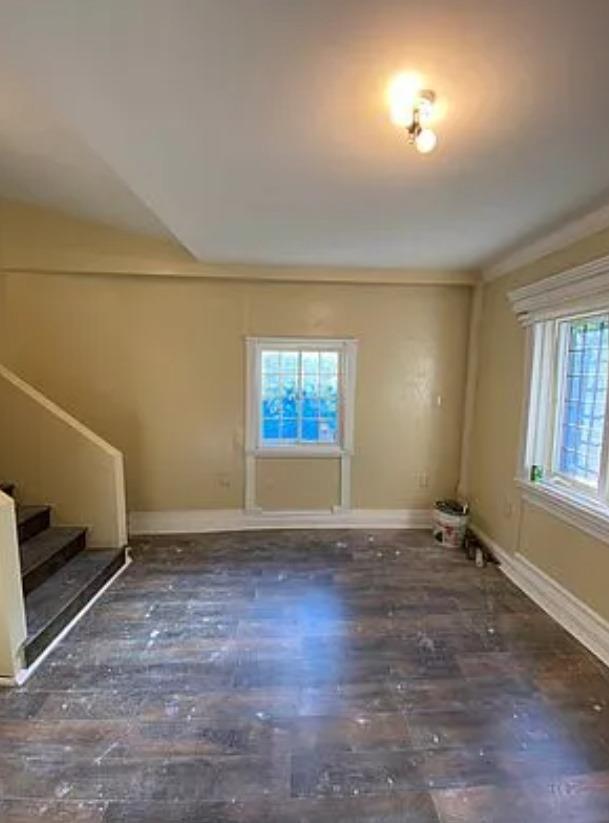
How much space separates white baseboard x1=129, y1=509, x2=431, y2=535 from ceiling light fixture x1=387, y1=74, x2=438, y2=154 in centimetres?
352

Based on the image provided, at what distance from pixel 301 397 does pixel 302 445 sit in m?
0.46

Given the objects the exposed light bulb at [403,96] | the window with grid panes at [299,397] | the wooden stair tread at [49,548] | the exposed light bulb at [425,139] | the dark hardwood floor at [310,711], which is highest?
the exposed light bulb at [403,96]

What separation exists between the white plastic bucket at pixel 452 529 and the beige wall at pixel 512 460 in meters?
0.20

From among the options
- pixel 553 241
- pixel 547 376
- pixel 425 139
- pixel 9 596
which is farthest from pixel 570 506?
pixel 9 596

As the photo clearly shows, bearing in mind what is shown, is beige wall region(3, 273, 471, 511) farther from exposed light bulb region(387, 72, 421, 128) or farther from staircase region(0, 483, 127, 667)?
exposed light bulb region(387, 72, 421, 128)

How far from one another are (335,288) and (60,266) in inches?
93.2

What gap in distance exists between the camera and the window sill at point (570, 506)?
270 centimetres

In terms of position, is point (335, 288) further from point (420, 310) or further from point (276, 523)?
point (276, 523)

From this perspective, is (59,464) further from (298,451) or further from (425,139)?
(425,139)

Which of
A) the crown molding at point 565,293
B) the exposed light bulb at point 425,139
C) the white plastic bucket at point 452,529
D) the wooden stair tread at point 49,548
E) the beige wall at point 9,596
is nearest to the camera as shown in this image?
the exposed light bulb at point 425,139

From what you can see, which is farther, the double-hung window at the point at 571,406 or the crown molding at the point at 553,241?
the double-hung window at the point at 571,406

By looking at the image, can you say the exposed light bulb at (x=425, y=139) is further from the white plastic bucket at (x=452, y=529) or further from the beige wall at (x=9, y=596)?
the white plastic bucket at (x=452, y=529)

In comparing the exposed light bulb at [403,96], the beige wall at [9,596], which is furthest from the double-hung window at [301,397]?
the exposed light bulb at [403,96]

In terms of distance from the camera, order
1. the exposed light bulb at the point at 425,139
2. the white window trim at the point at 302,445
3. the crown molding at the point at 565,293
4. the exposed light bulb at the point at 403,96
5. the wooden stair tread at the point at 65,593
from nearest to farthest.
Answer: the exposed light bulb at the point at 403,96
the exposed light bulb at the point at 425,139
the wooden stair tread at the point at 65,593
the crown molding at the point at 565,293
the white window trim at the point at 302,445
